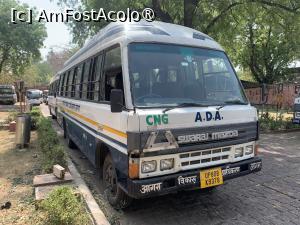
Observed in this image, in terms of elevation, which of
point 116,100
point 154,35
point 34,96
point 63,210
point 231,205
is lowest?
point 231,205

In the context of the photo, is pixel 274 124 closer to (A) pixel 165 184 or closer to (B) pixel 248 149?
(B) pixel 248 149

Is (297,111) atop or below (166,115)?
below

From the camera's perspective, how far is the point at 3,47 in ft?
121

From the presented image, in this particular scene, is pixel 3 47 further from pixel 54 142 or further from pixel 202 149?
pixel 202 149

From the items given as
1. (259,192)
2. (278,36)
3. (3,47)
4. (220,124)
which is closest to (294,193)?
(259,192)

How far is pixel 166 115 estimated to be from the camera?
454cm

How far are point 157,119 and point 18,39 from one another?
3421cm

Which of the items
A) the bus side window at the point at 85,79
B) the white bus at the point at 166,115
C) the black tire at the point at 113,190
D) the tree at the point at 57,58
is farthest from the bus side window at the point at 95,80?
the tree at the point at 57,58

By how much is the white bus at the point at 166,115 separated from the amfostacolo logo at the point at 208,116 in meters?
0.01

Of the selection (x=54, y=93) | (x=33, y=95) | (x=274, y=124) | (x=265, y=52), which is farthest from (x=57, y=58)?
(x=274, y=124)

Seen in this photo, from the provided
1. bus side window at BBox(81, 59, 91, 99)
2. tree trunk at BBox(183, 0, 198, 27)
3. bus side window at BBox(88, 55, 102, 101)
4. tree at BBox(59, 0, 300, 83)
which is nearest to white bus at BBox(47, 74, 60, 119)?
tree at BBox(59, 0, 300, 83)

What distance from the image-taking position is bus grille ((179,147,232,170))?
15.5 feet

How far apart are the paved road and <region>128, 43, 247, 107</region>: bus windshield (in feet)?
5.60

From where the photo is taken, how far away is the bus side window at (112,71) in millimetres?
5135
